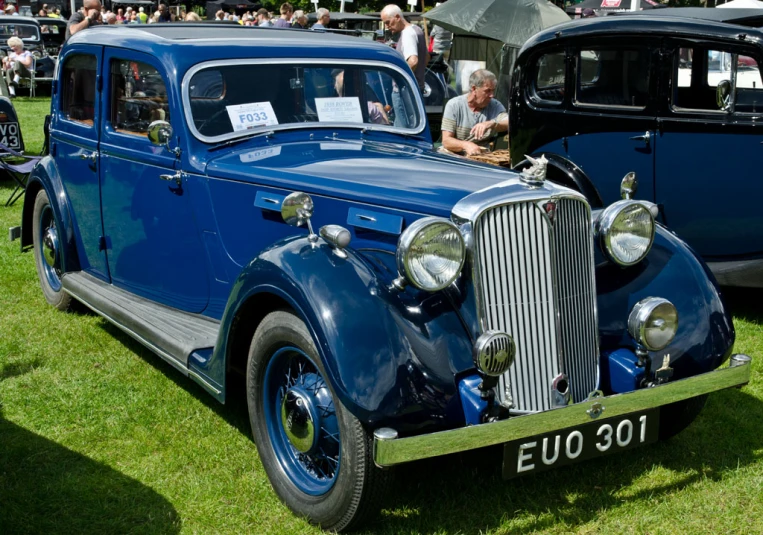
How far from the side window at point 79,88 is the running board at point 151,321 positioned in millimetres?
939

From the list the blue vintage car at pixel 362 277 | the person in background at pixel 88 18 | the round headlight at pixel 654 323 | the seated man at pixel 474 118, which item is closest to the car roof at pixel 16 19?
the person in background at pixel 88 18

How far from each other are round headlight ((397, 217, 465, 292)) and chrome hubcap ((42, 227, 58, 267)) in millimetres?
3201

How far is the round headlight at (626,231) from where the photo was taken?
3269 mm

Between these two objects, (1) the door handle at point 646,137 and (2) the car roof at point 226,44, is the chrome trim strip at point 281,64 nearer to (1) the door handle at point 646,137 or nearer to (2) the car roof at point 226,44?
(2) the car roof at point 226,44

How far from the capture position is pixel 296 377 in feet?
10.5

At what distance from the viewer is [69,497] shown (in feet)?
10.8

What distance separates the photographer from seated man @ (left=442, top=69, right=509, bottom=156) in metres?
6.99

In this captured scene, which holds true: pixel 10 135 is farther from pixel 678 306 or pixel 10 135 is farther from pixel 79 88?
pixel 678 306

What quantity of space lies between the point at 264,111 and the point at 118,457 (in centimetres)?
171

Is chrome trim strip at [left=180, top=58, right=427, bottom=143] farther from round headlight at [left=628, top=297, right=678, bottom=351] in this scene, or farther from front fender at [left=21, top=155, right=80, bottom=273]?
round headlight at [left=628, top=297, right=678, bottom=351]

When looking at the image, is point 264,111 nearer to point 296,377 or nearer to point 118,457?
point 296,377

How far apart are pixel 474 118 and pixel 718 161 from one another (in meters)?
2.37

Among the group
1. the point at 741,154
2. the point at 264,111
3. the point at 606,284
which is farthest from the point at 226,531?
the point at 741,154

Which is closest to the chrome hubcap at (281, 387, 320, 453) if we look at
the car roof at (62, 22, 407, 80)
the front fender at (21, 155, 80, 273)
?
the car roof at (62, 22, 407, 80)
